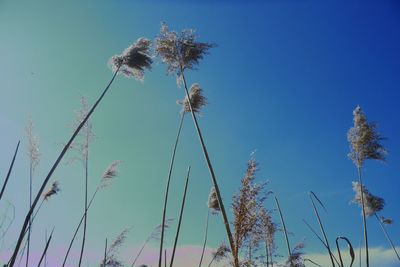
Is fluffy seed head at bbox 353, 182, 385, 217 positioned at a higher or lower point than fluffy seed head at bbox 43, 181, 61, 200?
higher

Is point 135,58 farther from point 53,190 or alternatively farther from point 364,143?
point 364,143

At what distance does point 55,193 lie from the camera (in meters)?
7.52

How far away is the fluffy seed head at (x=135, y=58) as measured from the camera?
251 inches

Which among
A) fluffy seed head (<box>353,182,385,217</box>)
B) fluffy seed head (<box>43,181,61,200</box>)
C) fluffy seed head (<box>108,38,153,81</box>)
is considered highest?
fluffy seed head (<box>108,38,153,81</box>)

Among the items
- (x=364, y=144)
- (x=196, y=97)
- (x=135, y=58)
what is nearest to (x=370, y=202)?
(x=364, y=144)

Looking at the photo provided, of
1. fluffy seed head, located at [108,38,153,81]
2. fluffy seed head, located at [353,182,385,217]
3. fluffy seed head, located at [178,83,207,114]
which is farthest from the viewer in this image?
fluffy seed head, located at [353,182,385,217]

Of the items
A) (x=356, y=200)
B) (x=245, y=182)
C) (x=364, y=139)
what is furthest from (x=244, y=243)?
(x=356, y=200)

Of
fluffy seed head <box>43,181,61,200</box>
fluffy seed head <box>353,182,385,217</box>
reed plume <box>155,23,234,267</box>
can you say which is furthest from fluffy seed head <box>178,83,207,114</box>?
fluffy seed head <box>353,182,385,217</box>

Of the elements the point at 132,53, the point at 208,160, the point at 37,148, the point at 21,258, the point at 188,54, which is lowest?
the point at 21,258

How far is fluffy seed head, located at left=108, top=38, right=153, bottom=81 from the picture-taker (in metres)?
6.38

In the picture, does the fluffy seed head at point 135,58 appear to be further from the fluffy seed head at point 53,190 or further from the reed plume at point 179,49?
the fluffy seed head at point 53,190

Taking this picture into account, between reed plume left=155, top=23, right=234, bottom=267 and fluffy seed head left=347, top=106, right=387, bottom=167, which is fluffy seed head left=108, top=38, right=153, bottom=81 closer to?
reed plume left=155, top=23, right=234, bottom=267

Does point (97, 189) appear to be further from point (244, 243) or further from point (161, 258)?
point (244, 243)

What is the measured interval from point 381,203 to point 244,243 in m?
9.17
